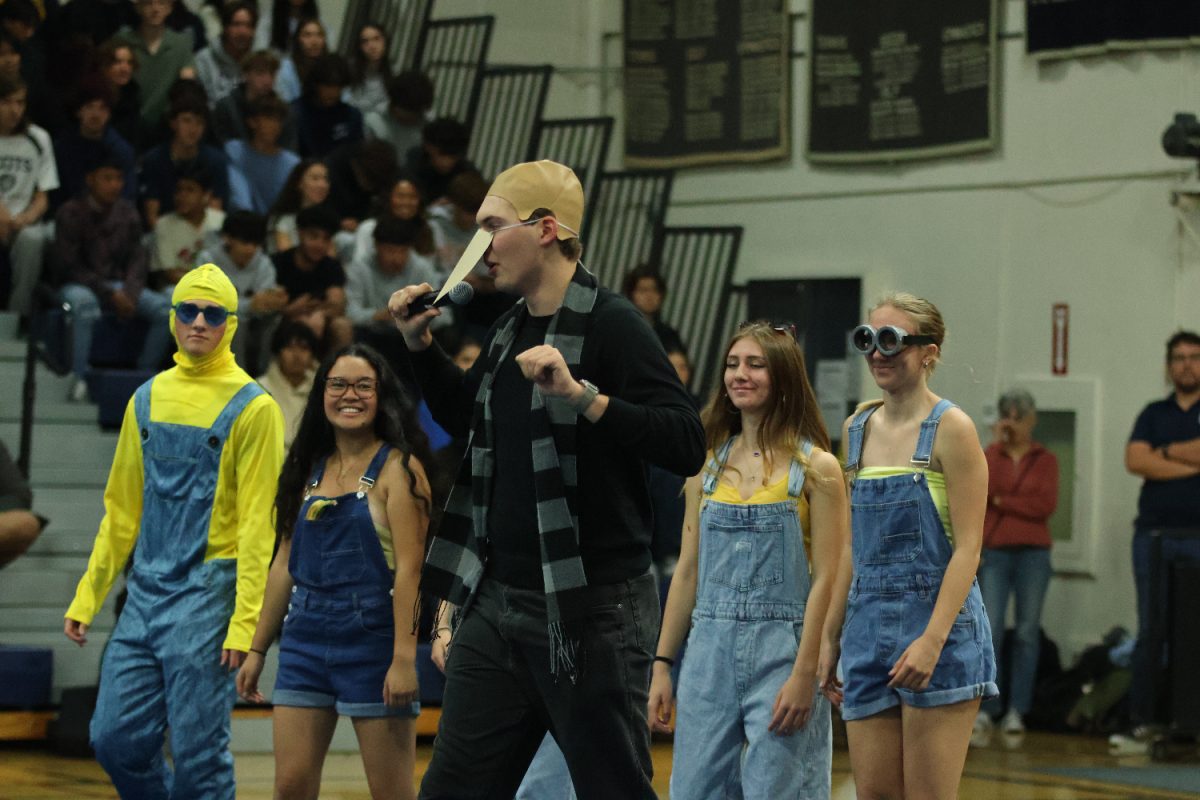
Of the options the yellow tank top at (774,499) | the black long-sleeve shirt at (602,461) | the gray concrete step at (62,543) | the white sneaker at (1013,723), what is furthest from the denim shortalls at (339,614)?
the white sneaker at (1013,723)

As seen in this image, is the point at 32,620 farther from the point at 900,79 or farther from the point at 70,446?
the point at 900,79

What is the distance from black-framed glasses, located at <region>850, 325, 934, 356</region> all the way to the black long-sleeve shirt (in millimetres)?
961

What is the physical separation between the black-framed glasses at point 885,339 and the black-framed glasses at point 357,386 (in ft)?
5.17

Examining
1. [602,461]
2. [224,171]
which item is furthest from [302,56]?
[602,461]

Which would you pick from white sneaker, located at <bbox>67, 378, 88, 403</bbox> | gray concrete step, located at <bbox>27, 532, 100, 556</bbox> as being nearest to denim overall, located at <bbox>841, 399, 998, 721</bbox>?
gray concrete step, located at <bbox>27, 532, 100, 556</bbox>

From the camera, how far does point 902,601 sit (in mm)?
5227

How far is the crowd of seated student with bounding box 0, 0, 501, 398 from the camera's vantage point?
449 inches

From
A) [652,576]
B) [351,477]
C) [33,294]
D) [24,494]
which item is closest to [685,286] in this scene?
[33,294]

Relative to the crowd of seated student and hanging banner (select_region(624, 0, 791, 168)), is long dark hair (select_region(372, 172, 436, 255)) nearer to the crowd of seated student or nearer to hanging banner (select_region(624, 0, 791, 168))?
the crowd of seated student

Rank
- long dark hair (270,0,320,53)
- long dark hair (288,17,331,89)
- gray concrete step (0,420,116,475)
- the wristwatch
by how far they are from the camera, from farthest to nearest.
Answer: long dark hair (270,0,320,53) < long dark hair (288,17,331,89) < gray concrete step (0,420,116,475) < the wristwatch

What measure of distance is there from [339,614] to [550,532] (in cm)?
178

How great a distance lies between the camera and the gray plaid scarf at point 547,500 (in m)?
4.32

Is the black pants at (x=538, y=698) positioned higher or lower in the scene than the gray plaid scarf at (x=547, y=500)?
lower

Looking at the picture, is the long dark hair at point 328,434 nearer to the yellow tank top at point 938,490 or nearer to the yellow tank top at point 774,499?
the yellow tank top at point 774,499
